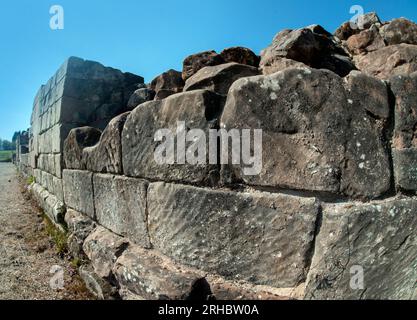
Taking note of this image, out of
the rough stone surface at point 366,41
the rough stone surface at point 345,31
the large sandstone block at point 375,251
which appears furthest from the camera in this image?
the rough stone surface at point 345,31

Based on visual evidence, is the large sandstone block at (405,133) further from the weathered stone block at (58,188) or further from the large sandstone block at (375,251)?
the weathered stone block at (58,188)

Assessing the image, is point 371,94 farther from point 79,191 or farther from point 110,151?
point 79,191

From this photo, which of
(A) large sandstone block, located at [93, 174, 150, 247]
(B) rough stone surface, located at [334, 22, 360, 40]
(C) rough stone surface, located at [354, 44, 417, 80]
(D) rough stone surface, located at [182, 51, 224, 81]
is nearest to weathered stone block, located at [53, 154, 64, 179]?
(A) large sandstone block, located at [93, 174, 150, 247]

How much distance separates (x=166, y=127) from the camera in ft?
7.44

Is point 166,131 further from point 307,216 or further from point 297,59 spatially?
point 297,59

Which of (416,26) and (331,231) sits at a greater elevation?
(416,26)

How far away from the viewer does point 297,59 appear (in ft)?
10.7

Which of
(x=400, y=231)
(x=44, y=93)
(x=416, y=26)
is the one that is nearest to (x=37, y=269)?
(x=400, y=231)

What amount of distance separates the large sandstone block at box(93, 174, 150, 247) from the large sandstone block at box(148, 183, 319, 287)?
1.15 ft

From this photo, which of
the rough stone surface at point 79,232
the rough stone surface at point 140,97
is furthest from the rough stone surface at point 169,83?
the rough stone surface at point 79,232

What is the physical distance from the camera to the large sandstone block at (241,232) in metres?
1.74

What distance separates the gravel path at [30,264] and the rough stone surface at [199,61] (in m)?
2.69

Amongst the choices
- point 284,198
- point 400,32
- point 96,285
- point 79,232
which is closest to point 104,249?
point 96,285

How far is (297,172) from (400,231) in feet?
1.89
